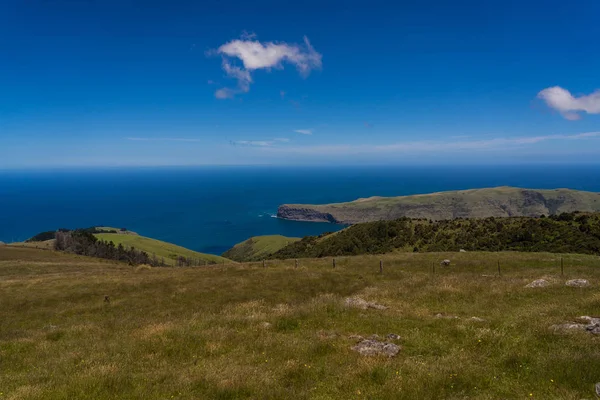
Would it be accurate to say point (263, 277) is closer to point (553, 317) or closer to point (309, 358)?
point (309, 358)

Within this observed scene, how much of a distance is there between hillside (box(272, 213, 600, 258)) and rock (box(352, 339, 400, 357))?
5362cm

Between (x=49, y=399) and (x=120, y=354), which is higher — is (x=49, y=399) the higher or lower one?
the higher one

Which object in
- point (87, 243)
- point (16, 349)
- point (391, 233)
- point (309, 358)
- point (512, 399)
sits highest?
point (512, 399)

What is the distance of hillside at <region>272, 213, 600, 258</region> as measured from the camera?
57.3 metres

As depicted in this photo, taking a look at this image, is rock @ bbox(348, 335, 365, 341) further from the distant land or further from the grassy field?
the distant land

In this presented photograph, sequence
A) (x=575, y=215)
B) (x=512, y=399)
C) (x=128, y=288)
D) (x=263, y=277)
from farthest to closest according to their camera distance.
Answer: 1. (x=575, y=215)
2. (x=263, y=277)
3. (x=128, y=288)
4. (x=512, y=399)

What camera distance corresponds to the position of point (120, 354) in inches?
539

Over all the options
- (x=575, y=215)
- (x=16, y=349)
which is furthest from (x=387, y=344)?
(x=575, y=215)

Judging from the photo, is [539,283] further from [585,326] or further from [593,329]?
[593,329]

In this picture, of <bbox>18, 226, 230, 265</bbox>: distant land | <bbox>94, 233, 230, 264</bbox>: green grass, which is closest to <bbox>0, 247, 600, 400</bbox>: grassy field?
<bbox>18, 226, 230, 265</bbox>: distant land

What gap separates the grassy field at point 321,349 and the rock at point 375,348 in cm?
35

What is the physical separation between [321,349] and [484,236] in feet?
228

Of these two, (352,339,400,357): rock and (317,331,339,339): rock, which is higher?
(352,339,400,357): rock

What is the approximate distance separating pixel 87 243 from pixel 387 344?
147 meters
